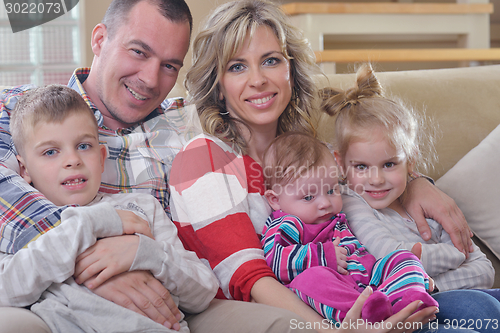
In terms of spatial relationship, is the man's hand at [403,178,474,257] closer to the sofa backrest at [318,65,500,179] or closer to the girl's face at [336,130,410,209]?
the girl's face at [336,130,410,209]

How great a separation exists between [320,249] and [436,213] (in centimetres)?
48

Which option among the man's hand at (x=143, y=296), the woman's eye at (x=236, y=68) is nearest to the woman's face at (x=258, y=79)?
the woman's eye at (x=236, y=68)

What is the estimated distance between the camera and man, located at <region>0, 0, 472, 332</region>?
36.6 inches

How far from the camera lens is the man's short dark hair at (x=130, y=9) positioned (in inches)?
56.2

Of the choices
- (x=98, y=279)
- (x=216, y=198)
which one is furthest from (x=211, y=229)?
(x=98, y=279)

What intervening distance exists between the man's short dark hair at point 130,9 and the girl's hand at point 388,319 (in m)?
1.08

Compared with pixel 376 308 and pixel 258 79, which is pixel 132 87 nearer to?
pixel 258 79

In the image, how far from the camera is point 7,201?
977mm

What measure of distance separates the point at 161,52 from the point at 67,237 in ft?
2.49

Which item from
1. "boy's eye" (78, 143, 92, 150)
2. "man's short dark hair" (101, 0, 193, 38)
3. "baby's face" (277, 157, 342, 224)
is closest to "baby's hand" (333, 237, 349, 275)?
"baby's face" (277, 157, 342, 224)

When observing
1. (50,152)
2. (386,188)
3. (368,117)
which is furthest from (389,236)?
(50,152)

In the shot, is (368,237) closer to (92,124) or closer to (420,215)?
(420,215)

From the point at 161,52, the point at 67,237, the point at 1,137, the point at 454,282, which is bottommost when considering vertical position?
the point at 454,282

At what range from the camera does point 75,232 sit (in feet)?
2.90
